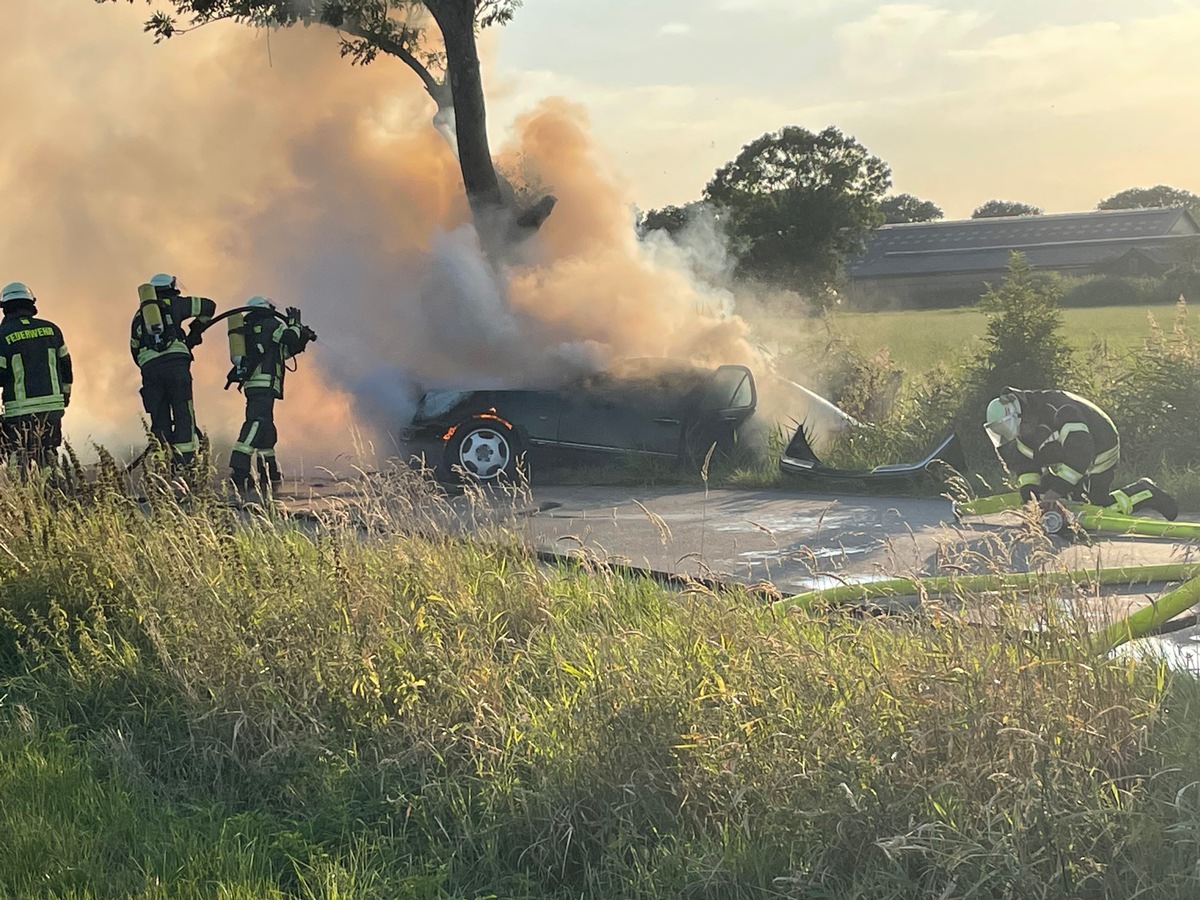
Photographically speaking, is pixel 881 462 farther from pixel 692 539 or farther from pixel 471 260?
pixel 471 260

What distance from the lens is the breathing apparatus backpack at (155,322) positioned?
12.0 metres

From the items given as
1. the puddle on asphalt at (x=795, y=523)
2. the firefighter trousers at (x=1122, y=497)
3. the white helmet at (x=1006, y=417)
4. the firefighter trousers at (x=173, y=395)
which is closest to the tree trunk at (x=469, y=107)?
the firefighter trousers at (x=173, y=395)

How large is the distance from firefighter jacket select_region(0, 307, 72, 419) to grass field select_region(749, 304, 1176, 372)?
893 centimetres

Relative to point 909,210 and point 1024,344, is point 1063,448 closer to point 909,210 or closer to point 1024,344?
point 1024,344

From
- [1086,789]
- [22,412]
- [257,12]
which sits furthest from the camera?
[257,12]

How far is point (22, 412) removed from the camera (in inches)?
437

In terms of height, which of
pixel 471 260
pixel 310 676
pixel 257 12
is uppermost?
pixel 257 12

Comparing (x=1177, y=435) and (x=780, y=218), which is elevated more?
(x=780, y=218)

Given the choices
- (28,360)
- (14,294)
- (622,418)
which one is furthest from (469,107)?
(28,360)

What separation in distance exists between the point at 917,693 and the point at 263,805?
2198 millimetres

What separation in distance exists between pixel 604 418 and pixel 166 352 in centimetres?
429

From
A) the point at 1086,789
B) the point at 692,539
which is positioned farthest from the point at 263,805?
the point at 692,539

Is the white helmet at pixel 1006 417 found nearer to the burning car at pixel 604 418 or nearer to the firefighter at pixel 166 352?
the burning car at pixel 604 418

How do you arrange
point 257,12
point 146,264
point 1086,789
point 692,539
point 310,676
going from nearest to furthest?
point 1086,789, point 310,676, point 692,539, point 257,12, point 146,264
